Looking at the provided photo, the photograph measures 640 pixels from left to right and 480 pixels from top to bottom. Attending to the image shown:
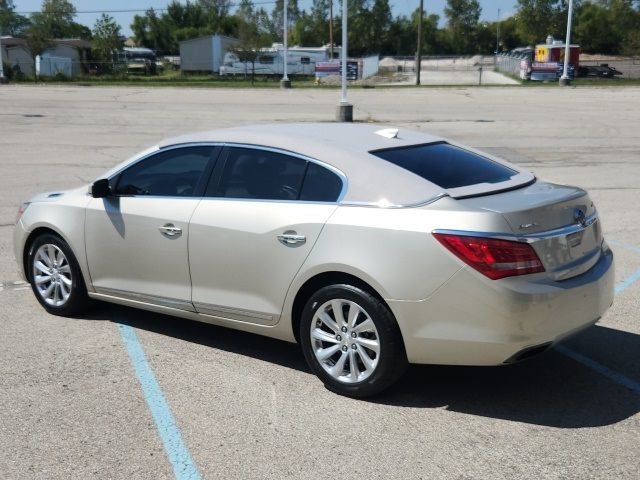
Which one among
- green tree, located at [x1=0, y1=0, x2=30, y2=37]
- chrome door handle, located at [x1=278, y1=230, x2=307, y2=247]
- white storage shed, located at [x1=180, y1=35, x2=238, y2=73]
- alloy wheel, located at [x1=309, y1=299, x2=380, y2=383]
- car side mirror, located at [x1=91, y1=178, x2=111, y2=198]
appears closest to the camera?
alloy wheel, located at [x1=309, y1=299, x2=380, y2=383]

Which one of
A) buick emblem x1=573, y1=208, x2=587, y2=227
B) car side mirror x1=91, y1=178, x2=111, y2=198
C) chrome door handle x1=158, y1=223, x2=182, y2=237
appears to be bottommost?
chrome door handle x1=158, y1=223, x2=182, y2=237

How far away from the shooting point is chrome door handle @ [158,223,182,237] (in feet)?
17.0

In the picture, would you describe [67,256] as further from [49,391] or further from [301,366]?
[301,366]

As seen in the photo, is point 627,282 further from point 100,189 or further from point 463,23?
point 463,23

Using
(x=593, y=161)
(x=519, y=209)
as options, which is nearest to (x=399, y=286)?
(x=519, y=209)

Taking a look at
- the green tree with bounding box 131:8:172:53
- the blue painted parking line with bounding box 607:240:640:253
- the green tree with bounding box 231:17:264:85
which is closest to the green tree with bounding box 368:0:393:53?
the green tree with bounding box 131:8:172:53

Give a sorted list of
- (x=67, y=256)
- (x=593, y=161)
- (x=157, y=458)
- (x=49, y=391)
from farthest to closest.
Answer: (x=593, y=161)
(x=67, y=256)
(x=49, y=391)
(x=157, y=458)

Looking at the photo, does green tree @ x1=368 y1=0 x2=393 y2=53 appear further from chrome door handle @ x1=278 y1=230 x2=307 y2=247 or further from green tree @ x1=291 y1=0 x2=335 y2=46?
chrome door handle @ x1=278 y1=230 x2=307 y2=247

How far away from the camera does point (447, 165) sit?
4922mm

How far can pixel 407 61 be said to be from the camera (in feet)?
363

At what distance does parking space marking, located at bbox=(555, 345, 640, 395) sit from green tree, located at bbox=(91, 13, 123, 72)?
75.1 metres

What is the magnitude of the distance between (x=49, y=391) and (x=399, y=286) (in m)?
2.25

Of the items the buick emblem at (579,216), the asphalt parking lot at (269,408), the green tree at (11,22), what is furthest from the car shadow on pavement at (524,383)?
the green tree at (11,22)

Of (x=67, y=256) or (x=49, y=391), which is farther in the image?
(x=67, y=256)
